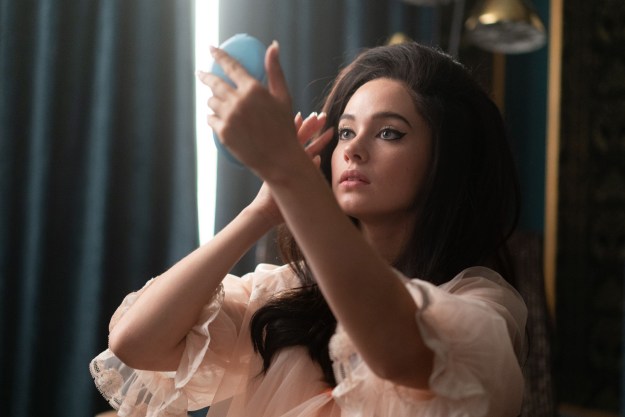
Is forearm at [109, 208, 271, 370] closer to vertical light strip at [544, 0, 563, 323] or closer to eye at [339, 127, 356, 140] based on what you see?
eye at [339, 127, 356, 140]

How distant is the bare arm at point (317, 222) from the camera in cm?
68

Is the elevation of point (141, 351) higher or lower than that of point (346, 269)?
lower

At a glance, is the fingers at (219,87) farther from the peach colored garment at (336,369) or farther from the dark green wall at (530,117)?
the dark green wall at (530,117)

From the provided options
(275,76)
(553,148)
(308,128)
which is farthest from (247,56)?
(553,148)

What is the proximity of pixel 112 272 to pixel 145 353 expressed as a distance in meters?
1.13

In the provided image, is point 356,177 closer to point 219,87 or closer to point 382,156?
point 382,156

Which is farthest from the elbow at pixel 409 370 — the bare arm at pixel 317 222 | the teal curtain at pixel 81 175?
the teal curtain at pixel 81 175

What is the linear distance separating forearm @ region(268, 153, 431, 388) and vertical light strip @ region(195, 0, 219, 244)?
162cm

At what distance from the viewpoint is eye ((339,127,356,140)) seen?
108cm

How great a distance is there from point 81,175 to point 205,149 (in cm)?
44

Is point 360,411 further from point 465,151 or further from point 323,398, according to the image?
point 465,151

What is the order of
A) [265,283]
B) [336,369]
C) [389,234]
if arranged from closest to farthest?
[336,369], [389,234], [265,283]

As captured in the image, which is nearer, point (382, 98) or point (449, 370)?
point (449, 370)

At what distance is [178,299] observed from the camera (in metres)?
1.00
